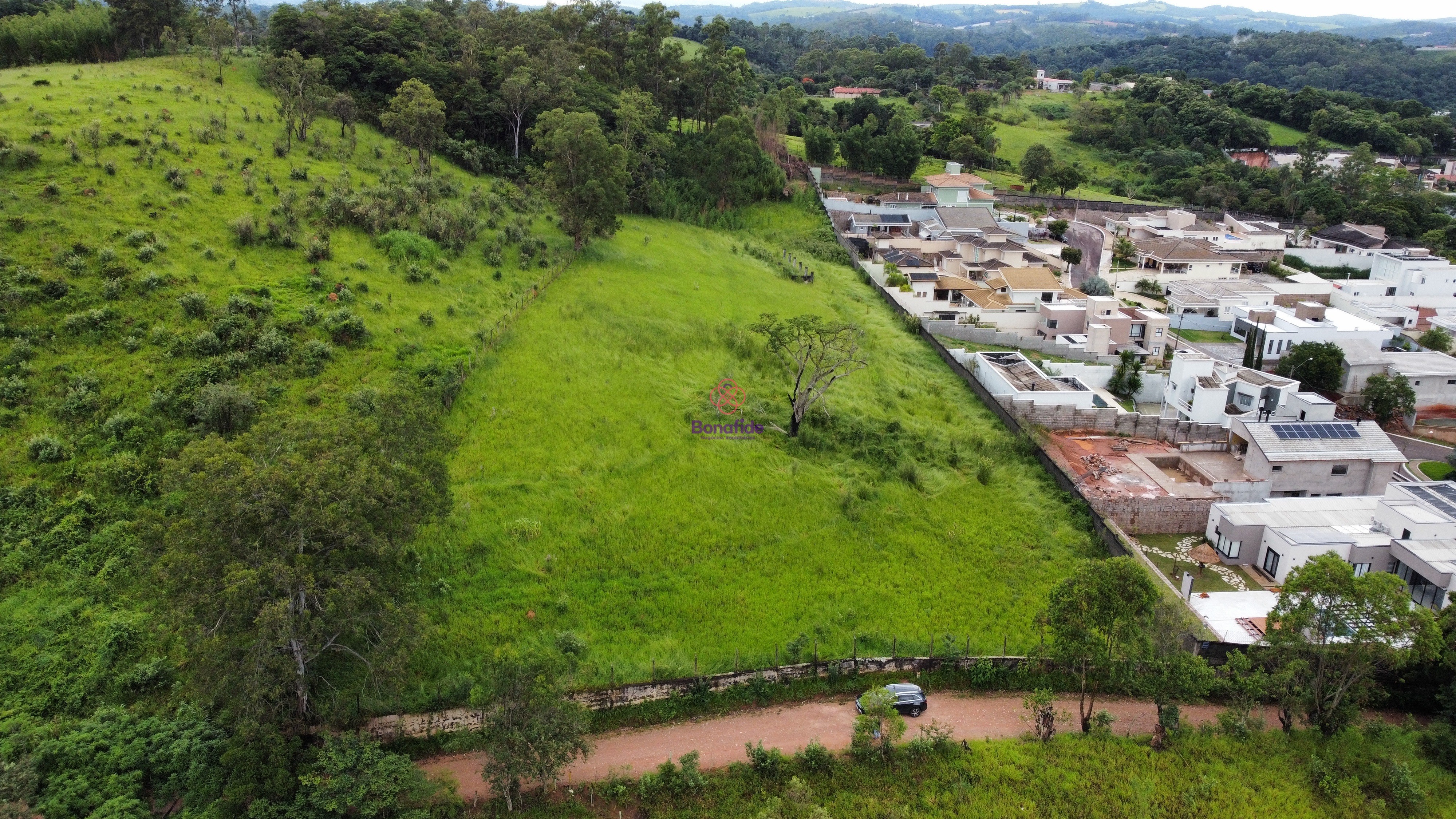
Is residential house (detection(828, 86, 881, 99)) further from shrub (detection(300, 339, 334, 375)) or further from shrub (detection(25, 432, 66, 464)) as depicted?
shrub (detection(25, 432, 66, 464))

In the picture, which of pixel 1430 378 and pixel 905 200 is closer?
pixel 1430 378

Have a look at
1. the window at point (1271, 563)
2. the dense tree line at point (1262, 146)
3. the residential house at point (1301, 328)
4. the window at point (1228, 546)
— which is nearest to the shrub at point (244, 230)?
the window at point (1228, 546)

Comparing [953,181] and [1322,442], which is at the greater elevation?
[953,181]

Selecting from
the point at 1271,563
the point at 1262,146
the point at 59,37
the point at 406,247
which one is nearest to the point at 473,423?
the point at 406,247

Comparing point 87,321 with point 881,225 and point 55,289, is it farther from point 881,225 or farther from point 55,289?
point 881,225

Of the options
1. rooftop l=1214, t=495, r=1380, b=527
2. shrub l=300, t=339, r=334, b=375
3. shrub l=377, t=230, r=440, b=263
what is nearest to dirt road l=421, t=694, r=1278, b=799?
rooftop l=1214, t=495, r=1380, b=527
